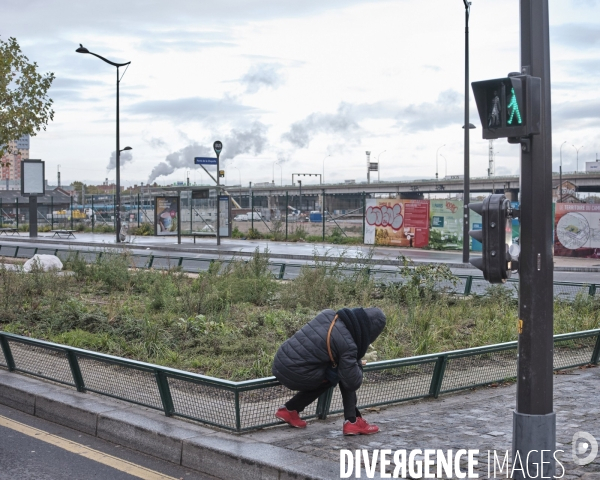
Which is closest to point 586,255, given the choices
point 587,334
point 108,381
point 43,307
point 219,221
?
point 219,221

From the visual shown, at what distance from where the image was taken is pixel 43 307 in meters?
12.4

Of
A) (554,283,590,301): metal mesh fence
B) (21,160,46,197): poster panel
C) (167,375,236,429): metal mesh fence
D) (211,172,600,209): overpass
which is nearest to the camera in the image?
(167,375,236,429): metal mesh fence

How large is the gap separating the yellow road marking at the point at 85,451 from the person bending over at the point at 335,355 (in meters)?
1.30

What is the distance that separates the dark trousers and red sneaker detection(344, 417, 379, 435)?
0.06 m

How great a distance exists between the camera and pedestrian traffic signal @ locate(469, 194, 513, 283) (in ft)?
16.6

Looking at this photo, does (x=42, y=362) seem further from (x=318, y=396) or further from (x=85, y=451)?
(x=318, y=396)

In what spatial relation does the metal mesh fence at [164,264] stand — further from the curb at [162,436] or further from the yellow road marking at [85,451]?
the yellow road marking at [85,451]

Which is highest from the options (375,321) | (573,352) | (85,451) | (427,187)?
(427,187)

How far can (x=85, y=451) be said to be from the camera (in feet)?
20.7

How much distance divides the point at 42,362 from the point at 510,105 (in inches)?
234

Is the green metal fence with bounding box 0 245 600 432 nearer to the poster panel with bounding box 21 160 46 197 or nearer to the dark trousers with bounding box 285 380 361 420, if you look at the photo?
the dark trousers with bounding box 285 380 361 420

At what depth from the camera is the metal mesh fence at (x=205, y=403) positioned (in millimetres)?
6352

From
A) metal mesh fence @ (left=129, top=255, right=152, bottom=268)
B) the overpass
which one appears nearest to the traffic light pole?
metal mesh fence @ (left=129, top=255, right=152, bottom=268)

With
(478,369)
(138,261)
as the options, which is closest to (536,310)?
(478,369)
